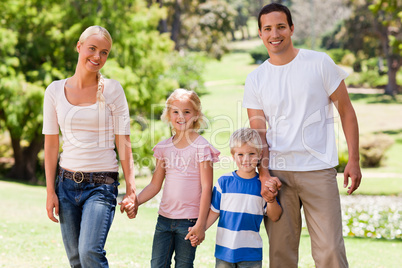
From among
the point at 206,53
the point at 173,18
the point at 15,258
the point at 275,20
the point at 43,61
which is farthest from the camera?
the point at 206,53

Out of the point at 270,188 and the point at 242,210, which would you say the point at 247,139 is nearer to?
the point at 270,188

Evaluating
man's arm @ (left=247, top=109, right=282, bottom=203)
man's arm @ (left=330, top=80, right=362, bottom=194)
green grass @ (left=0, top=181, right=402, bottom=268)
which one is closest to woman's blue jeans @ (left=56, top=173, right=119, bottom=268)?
man's arm @ (left=247, top=109, right=282, bottom=203)

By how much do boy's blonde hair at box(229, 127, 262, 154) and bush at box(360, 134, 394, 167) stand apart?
57.5 feet

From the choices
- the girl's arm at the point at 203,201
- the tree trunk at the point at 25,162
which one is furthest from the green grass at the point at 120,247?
the tree trunk at the point at 25,162

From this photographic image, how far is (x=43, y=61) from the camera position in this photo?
17.5 metres

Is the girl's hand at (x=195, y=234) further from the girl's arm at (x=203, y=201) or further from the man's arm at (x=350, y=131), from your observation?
the man's arm at (x=350, y=131)

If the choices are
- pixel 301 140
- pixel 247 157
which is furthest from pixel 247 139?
pixel 301 140

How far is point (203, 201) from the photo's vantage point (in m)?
3.32

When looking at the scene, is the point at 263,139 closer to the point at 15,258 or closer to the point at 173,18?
the point at 15,258

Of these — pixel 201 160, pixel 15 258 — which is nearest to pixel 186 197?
pixel 201 160

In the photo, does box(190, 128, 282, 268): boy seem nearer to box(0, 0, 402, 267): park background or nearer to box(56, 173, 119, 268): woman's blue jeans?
box(56, 173, 119, 268): woman's blue jeans

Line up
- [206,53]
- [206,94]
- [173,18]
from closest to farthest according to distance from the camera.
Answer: [173,18] → [206,94] → [206,53]

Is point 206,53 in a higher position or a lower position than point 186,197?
higher

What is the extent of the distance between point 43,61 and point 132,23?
134 inches
